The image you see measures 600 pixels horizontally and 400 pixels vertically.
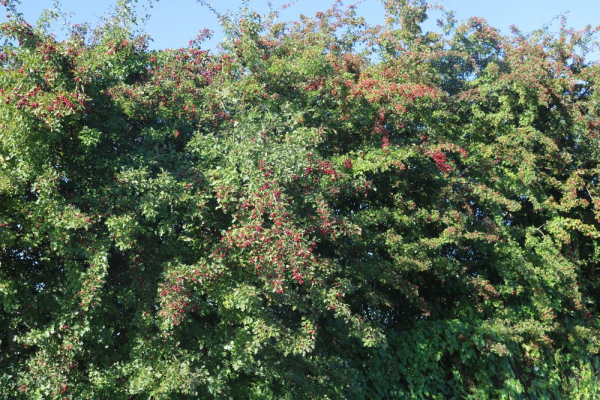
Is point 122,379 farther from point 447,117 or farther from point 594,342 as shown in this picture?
point 594,342

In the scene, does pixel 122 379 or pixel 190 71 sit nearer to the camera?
pixel 122 379

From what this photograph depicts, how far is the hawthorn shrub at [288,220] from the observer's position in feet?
22.7

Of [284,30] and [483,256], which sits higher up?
[284,30]

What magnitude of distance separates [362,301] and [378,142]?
2.58m

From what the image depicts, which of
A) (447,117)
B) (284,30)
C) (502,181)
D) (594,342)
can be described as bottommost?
(594,342)

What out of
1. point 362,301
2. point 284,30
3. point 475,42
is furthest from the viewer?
point 475,42

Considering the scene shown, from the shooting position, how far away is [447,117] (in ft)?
39.5

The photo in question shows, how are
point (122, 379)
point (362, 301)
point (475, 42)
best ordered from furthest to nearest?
1. point (475, 42)
2. point (362, 301)
3. point (122, 379)

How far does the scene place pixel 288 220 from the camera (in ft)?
22.9

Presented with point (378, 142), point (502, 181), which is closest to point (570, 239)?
point (502, 181)

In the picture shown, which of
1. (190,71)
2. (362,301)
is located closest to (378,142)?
(362,301)

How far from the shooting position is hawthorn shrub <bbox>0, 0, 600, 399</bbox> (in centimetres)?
691

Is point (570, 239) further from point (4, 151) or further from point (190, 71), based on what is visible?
point (4, 151)

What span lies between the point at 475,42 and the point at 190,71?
881cm
